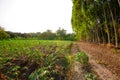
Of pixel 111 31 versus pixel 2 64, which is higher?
pixel 111 31

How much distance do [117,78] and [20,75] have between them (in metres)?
4.47

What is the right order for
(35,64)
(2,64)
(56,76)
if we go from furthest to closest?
(35,64), (2,64), (56,76)

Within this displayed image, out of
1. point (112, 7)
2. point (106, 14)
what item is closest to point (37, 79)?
Result: point (112, 7)

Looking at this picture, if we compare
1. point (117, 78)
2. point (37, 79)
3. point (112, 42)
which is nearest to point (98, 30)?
point (112, 42)

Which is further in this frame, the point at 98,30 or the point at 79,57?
the point at 98,30

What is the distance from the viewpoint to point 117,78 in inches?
364

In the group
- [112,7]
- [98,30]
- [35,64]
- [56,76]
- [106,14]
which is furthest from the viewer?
[98,30]

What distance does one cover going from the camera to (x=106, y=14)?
31.3m

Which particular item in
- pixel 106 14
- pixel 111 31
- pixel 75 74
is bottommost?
pixel 75 74

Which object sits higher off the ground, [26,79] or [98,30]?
[98,30]

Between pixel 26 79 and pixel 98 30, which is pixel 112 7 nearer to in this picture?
pixel 98 30

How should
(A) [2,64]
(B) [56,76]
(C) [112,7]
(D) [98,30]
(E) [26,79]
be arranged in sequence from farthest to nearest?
(D) [98,30] < (C) [112,7] < (A) [2,64] < (B) [56,76] < (E) [26,79]

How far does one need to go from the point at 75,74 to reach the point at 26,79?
2806 millimetres

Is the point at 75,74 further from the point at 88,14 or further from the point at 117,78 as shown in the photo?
the point at 88,14
